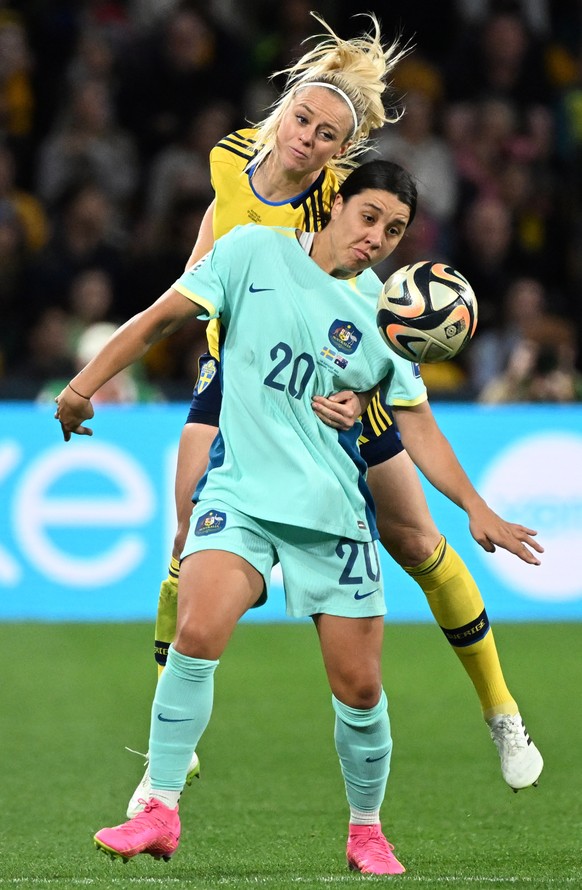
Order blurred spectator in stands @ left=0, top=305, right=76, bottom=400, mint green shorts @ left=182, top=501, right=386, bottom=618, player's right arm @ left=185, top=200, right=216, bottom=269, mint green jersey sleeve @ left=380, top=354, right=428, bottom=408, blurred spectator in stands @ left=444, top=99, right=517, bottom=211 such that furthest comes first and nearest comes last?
blurred spectator in stands @ left=444, top=99, right=517, bottom=211, blurred spectator in stands @ left=0, top=305, right=76, bottom=400, player's right arm @ left=185, top=200, right=216, bottom=269, mint green jersey sleeve @ left=380, top=354, right=428, bottom=408, mint green shorts @ left=182, top=501, right=386, bottom=618

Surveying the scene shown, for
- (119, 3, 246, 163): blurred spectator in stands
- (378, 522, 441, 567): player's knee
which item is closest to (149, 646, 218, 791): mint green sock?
(378, 522, 441, 567): player's knee

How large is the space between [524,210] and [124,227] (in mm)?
3313

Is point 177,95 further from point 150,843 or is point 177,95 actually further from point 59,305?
point 150,843

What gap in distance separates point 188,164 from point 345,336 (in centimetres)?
835

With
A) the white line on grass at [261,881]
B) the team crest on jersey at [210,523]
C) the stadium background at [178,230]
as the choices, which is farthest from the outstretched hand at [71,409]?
the stadium background at [178,230]

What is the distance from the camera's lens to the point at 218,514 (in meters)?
4.31

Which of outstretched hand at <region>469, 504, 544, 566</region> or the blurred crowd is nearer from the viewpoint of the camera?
outstretched hand at <region>469, 504, 544, 566</region>

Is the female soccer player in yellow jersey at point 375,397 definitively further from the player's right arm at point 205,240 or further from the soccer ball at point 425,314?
the soccer ball at point 425,314

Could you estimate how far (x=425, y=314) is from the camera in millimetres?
4398

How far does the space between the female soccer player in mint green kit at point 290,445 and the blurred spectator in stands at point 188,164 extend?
799 centimetres

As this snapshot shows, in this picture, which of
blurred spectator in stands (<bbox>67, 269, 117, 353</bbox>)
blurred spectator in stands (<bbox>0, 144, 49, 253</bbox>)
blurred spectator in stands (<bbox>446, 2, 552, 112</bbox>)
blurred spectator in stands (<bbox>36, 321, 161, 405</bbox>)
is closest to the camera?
blurred spectator in stands (<bbox>36, 321, 161, 405</bbox>)

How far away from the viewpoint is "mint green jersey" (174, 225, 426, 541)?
14.2 ft

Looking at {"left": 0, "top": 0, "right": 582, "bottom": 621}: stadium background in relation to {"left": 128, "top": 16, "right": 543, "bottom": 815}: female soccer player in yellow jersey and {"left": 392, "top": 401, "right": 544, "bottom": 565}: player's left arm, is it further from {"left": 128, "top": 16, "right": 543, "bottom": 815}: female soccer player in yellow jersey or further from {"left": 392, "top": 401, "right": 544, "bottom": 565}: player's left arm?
{"left": 392, "top": 401, "right": 544, "bottom": 565}: player's left arm

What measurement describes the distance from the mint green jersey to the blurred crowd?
6927 millimetres
